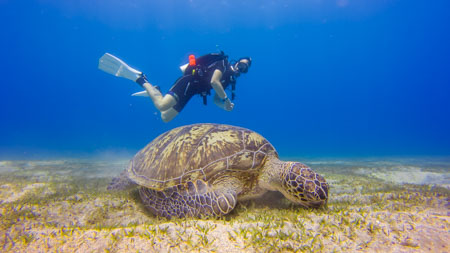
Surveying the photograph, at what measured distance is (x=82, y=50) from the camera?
4011 inches

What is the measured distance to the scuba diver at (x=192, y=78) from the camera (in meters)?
6.52

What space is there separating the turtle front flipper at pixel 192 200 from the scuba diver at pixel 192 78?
12.2 ft

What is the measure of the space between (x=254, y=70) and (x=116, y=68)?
139m

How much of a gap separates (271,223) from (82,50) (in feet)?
441

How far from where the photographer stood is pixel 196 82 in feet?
22.7

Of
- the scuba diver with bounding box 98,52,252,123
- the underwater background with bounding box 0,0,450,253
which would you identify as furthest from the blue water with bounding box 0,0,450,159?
the scuba diver with bounding box 98,52,252,123

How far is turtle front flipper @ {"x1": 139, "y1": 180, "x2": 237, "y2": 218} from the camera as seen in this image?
265cm

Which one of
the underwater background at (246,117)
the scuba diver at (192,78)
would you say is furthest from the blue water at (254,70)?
the scuba diver at (192,78)

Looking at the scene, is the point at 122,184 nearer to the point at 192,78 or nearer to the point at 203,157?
the point at 203,157

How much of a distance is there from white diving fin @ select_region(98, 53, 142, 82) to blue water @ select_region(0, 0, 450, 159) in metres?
44.4

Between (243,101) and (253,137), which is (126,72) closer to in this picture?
(253,137)

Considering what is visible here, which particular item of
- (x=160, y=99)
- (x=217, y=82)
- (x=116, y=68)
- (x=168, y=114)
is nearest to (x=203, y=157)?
(x=217, y=82)

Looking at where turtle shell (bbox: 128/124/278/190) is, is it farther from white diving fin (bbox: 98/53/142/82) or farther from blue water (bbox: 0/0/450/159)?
blue water (bbox: 0/0/450/159)

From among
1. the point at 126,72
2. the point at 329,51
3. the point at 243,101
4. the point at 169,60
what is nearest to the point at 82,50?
the point at 169,60
